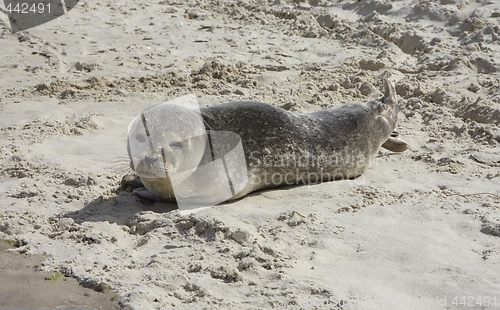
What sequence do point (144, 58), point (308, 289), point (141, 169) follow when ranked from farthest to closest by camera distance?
1. point (144, 58)
2. point (141, 169)
3. point (308, 289)

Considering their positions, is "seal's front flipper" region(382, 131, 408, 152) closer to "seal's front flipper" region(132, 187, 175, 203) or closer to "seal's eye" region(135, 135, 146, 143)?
"seal's front flipper" region(132, 187, 175, 203)

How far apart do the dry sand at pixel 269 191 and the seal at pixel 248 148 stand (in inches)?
5.5

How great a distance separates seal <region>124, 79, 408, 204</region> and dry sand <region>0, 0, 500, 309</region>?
140 mm

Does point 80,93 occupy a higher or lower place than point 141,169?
lower

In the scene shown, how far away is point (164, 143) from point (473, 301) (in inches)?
78.1

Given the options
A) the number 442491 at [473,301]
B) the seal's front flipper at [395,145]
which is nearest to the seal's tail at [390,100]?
the seal's front flipper at [395,145]

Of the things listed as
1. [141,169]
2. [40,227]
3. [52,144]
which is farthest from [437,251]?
[52,144]

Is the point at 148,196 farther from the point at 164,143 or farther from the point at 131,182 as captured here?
the point at 164,143

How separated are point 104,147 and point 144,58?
84.5 inches

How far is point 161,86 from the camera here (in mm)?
6719

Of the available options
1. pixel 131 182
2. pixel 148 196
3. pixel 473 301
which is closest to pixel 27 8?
pixel 131 182

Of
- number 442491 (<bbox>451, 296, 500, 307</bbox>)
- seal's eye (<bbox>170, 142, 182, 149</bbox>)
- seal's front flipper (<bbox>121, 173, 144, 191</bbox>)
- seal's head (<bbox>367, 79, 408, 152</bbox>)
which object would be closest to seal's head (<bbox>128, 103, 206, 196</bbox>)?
seal's eye (<bbox>170, 142, 182, 149</bbox>)

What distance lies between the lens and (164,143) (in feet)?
13.5

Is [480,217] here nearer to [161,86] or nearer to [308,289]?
[308,289]
